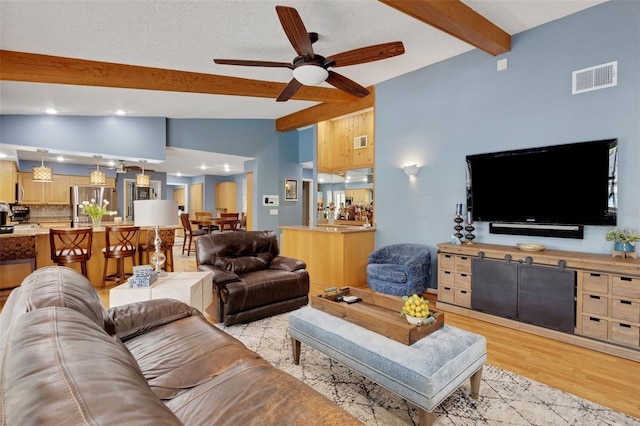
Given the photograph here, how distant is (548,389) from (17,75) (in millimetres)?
5742

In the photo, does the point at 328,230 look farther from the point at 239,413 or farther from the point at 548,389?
the point at 239,413

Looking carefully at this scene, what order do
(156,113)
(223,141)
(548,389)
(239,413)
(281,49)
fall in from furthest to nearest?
1. (223,141)
2. (156,113)
3. (281,49)
4. (548,389)
5. (239,413)

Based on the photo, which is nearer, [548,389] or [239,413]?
[239,413]

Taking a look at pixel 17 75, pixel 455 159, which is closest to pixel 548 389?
pixel 455 159

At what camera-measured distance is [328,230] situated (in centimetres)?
510

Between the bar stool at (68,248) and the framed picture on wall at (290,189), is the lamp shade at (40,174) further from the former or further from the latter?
the framed picture on wall at (290,189)

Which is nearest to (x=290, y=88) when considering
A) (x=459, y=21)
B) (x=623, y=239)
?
(x=459, y=21)

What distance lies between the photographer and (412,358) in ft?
5.82

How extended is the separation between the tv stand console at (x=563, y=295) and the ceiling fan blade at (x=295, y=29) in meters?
2.77

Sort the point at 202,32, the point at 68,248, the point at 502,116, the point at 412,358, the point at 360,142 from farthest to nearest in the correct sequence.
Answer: the point at 360,142, the point at 68,248, the point at 502,116, the point at 202,32, the point at 412,358

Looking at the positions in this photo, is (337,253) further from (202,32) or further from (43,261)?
(43,261)

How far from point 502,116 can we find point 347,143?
9.79ft

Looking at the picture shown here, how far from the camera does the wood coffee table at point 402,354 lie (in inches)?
65.8

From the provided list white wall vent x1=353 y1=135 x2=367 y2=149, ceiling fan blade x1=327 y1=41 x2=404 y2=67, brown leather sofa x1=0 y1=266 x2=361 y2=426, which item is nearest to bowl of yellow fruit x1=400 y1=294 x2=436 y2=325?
brown leather sofa x1=0 y1=266 x2=361 y2=426
